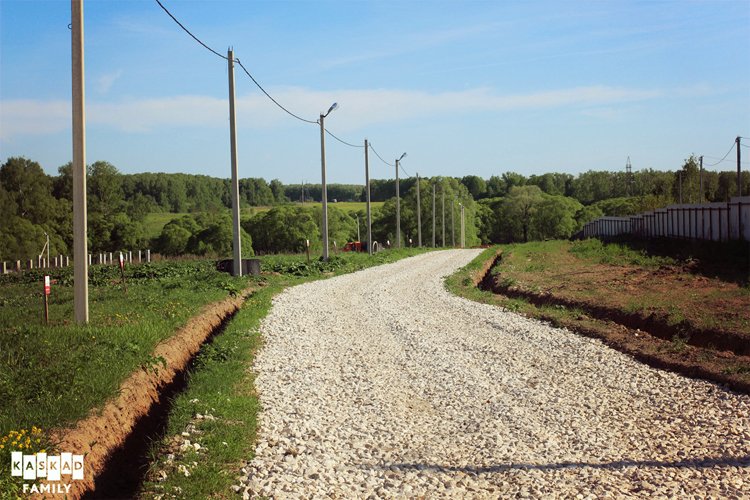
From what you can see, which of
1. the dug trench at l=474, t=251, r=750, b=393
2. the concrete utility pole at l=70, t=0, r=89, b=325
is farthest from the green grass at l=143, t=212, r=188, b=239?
the concrete utility pole at l=70, t=0, r=89, b=325

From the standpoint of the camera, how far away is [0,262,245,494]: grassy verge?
28.6 ft

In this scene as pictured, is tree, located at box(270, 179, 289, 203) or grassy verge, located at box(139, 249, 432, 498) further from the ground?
tree, located at box(270, 179, 289, 203)

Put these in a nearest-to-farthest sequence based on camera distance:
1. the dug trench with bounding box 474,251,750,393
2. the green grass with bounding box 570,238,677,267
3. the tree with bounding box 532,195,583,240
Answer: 1. the dug trench with bounding box 474,251,750,393
2. the green grass with bounding box 570,238,677,267
3. the tree with bounding box 532,195,583,240

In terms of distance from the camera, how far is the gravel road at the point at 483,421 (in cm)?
773

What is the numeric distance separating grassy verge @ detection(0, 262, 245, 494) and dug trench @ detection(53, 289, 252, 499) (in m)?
0.17

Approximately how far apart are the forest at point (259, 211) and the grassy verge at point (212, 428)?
58373 millimetres

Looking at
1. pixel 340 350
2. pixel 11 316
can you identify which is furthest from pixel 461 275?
pixel 11 316

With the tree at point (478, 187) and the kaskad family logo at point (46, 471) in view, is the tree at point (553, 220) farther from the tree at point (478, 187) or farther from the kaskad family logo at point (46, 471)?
the kaskad family logo at point (46, 471)

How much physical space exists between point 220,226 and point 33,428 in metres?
94.5

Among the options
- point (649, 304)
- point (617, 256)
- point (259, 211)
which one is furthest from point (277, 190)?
point (649, 304)

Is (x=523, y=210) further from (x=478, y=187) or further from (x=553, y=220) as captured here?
(x=478, y=187)

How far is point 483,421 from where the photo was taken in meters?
10.1

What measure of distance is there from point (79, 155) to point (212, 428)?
732 centimetres

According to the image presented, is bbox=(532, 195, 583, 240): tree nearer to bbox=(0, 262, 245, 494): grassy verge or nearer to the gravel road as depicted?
bbox=(0, 262, 245, 494): grassy verge
